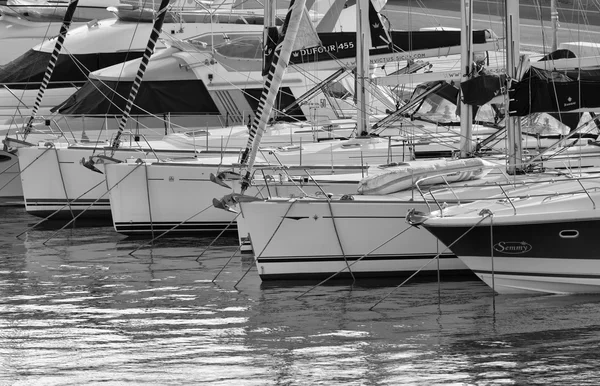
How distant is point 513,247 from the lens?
47.7 feet

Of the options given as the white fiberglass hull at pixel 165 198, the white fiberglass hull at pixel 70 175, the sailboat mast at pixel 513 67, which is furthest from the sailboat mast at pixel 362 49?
the sailboat mast at pixel 513 67

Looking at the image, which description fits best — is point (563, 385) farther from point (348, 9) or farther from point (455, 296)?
point (348, 9)

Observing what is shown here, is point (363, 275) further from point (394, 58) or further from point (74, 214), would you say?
point (74, 214)

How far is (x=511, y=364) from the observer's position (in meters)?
11.4

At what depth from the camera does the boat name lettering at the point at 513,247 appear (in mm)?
14484

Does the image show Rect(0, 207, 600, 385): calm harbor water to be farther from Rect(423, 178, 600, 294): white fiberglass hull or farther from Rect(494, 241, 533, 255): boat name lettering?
Rect(494, 241, 533, 255): boat name lettering

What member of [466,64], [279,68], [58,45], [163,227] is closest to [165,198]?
[163,227]

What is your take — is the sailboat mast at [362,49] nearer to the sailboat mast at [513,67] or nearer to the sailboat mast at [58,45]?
the sailboat mast at [513,67]

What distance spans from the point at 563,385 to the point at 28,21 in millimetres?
28803

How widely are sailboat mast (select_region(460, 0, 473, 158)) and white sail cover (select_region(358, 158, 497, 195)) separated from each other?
0.90 meters

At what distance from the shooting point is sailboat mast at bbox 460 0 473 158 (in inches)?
725

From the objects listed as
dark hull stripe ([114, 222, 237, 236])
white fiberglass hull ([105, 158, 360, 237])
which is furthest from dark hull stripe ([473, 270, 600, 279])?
dark hull stripe ([114, 222, 237, 236])

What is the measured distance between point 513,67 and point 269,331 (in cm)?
581

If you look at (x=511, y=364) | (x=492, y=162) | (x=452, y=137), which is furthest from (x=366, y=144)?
(x=511, y=364)
